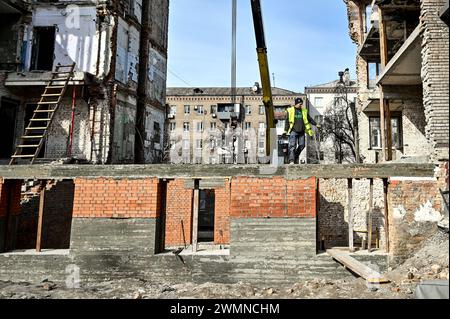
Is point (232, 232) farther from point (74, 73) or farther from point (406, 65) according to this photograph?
point (74, 73)

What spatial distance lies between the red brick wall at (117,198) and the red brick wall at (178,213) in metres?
7.09

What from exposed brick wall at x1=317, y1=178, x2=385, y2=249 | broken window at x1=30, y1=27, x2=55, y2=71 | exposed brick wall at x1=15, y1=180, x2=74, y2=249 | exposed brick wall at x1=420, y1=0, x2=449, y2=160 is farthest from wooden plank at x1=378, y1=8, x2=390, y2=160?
broken window at x1=30, y1=27, x2=55, y2=71

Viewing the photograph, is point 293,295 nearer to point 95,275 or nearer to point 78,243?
point 95,275

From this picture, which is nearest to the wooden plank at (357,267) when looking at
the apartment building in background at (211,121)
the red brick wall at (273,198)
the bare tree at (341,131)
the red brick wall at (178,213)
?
the red brick wall at (273,198)

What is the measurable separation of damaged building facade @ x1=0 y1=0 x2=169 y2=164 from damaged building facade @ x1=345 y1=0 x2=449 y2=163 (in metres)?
10.8

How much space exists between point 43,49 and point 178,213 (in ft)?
32.0

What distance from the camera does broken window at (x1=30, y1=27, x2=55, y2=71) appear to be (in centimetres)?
1477

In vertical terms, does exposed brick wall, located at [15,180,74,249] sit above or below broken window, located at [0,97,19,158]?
below

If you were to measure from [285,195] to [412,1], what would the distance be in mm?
10152

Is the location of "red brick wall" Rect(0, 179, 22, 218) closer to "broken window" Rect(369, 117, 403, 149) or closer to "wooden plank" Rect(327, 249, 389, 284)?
"wooden plank" Rect(327, 249, 389, 284)

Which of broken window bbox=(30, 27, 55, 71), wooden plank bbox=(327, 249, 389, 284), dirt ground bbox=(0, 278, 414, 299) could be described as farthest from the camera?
broken window bbox=(30, 27, 55, 71)

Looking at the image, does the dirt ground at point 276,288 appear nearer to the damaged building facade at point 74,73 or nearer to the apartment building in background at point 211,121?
the damaged building facade at point 74,73

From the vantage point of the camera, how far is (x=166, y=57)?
2025cm

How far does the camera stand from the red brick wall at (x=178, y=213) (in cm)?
1406
